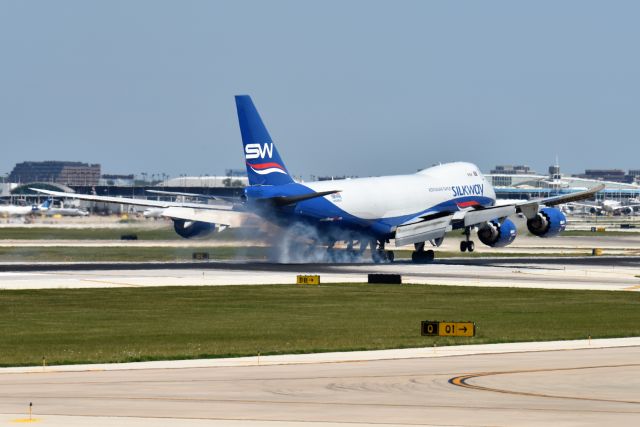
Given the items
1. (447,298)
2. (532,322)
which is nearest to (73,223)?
(447,298)

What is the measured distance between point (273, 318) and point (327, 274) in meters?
A: 26.1

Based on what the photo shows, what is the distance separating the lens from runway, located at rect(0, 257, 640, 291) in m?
67.2

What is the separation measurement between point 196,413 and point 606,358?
46.2ft

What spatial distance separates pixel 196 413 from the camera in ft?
81.0

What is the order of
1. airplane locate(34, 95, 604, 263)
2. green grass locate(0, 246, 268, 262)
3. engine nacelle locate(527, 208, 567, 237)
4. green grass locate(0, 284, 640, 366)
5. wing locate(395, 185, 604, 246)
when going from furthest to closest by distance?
green grass locate(0, 246, 268, 262) → engine nacelle locate(527, 208, 567, 237) → wing locate(395, 185, 604, 246) → airplane locate(34, 95, 604, 263) → green grass locate(0, 284, 640, 366)

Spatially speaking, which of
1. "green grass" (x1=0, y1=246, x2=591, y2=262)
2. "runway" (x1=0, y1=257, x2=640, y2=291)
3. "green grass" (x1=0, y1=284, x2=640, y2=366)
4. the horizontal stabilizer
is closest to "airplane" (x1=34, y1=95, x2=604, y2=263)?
the horizontal stabilizer

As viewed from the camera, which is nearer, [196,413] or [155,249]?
[196,413]

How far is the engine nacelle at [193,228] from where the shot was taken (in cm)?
9225

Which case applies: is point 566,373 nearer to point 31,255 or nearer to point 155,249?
point 31,255

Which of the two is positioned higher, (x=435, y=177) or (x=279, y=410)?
(x=435, y=177)

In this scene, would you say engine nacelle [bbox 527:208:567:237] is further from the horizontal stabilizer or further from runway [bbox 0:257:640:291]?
the horizontal stabilizer

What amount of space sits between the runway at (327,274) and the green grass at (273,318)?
4249 mm

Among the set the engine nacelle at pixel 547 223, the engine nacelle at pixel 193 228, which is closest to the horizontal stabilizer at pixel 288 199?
the engine nacelle at pixel 193 228

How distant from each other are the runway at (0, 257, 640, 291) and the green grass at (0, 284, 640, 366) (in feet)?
13.9
